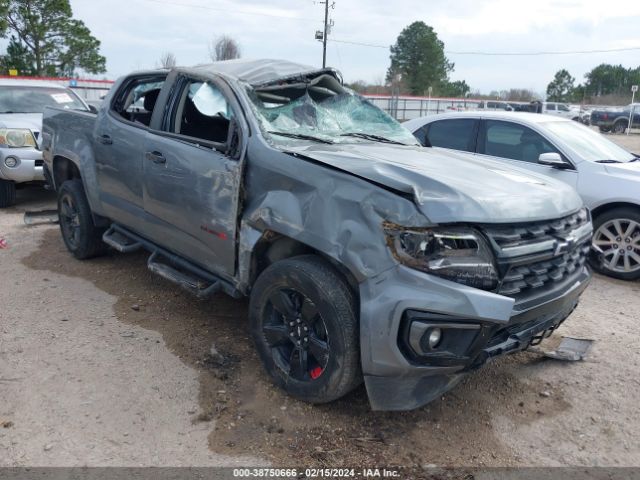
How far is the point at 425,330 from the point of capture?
256cm

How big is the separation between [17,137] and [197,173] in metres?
5.66

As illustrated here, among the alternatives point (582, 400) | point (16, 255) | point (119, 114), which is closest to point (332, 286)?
point (582, 400)

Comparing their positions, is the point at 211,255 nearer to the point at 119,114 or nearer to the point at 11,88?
the point at 119,114

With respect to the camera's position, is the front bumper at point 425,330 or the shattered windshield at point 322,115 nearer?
the front bumper at point 425,330

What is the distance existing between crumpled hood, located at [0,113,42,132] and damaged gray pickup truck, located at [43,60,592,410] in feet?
14.7

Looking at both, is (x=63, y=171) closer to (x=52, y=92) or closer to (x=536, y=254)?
(x=52, y=92)

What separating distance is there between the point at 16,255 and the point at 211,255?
11.2 ft

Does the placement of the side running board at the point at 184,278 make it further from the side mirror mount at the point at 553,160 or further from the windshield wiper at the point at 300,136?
the side mirror mount at the point at 553,160

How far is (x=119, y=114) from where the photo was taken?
4.85 metres

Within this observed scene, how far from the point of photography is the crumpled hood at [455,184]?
265 cm

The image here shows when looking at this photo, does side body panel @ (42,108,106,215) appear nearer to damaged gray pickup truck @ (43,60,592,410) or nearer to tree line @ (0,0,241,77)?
damaged gray pickup truck @ (43,60,592,410)

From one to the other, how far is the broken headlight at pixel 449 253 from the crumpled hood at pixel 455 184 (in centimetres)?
8

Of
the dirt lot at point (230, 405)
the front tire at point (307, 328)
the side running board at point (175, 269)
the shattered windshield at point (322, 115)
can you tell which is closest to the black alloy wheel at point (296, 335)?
the front tire at point (307, 328)

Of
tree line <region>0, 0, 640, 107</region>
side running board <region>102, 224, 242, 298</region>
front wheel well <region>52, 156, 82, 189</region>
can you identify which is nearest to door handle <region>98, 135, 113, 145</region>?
side running board <region>102, 224, 242, 298</region>
